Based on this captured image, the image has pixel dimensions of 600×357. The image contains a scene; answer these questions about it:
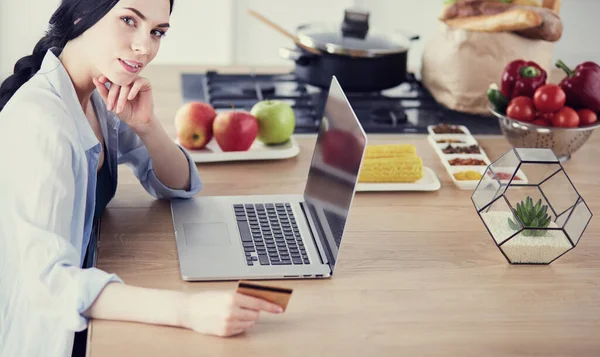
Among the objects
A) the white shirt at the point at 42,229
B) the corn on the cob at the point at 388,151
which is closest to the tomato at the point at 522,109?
the corn on the cob at the point at 388,151

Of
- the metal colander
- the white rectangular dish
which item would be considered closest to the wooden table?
the metal colander

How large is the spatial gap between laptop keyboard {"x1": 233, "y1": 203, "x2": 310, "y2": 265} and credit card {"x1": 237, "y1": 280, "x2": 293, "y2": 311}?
196 millimetres

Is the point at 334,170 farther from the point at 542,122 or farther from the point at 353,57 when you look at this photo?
the point at 353,57

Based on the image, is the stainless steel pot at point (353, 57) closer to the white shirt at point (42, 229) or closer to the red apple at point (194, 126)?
the red apple at point (194, 126)

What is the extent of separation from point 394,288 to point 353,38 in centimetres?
106

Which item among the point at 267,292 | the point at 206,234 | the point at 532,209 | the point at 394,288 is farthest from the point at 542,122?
the point at 267,292

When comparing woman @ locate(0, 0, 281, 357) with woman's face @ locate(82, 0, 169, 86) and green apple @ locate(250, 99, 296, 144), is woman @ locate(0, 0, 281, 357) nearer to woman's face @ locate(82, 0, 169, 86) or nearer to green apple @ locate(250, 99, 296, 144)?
woman's face @ locate(82, 0, 169, 86)

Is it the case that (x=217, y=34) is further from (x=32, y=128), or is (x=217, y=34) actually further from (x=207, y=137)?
(x=32, y=128)

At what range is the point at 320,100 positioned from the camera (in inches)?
93.4

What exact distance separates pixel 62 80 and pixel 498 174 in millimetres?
783

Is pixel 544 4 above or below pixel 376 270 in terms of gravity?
above

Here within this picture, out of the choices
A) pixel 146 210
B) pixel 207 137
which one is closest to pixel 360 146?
pixel 146 210

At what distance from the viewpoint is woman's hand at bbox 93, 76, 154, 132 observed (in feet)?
5.04

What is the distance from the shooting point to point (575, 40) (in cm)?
301
